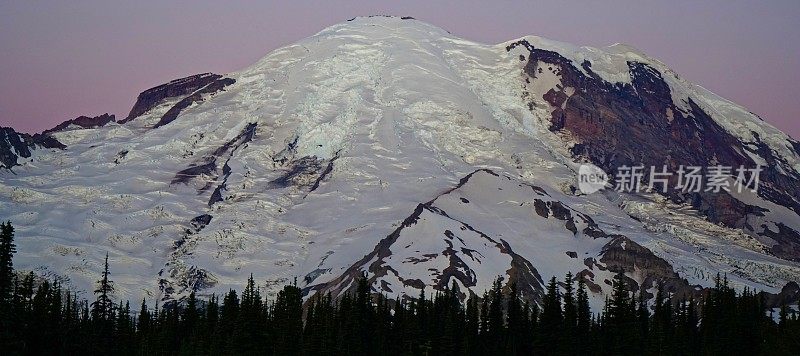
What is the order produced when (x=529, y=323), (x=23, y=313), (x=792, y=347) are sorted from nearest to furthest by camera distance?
(x=792, y=347) → (x=23, y=313) → (x=529, y=323)

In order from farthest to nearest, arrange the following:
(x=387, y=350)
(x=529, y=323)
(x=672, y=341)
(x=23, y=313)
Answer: (x=529, y=323) < (x=387, y=350) < (x=672, y=341) < (x=23, y=313)

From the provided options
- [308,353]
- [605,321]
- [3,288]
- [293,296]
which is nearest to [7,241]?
[3,288]

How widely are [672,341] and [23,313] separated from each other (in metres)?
62.7

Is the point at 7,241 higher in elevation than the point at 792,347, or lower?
higher

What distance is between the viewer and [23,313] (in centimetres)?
12781

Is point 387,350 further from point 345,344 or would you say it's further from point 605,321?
point 605,321

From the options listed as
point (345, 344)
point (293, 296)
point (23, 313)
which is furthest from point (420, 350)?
point (23, 313)

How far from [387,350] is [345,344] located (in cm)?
978

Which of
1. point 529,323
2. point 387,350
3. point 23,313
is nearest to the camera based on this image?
point 23,313

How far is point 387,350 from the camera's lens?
498 ft

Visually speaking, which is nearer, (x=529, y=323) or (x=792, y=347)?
(x=792, y=347)

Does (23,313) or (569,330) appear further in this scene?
(569,330)

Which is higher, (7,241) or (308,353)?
(7,241)

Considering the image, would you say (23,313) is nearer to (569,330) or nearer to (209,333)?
(209,333)
